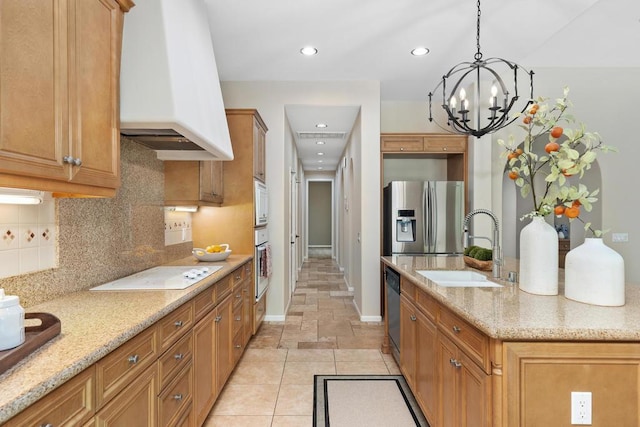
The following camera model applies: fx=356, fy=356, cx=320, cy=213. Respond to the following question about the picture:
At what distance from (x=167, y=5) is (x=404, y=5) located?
5.97ft

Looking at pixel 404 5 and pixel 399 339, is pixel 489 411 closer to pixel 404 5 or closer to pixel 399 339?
pixel 399 339

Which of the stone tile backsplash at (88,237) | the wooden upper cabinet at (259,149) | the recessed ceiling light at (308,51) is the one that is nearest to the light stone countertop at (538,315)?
the stone tile backsplash at (88,237)

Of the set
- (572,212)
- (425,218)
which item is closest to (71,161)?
(572,212)

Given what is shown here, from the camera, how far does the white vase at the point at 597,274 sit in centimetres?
143

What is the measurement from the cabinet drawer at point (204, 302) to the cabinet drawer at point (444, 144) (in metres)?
3.52

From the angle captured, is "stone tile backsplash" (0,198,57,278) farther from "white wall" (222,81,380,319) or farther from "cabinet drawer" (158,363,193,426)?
"white wall" (222,81,380,319)

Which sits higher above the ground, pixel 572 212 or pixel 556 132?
pixel 556 132

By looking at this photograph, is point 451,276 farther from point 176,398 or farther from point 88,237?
point 88,237

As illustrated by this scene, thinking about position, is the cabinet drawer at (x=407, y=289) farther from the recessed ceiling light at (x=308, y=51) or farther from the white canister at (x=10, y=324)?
the recessed ceiling light at (x=308, y=51)

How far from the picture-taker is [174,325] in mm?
1678

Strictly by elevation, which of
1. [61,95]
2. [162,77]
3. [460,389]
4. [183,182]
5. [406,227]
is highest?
[162,77]

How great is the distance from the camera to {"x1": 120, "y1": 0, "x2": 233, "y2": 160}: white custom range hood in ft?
5.71

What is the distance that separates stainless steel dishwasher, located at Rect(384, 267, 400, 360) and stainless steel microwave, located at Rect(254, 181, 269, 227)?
4.73 ft

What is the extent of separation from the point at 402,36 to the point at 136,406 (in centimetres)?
340
